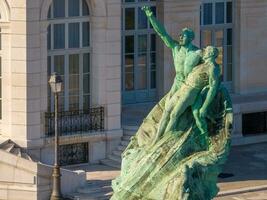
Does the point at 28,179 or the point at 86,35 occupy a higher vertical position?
the point at 86,35

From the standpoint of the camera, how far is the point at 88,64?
6031 centimetres

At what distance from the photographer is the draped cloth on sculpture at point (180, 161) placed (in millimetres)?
49000

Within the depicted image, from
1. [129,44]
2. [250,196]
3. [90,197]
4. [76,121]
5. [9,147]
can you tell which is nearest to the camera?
[90,197]

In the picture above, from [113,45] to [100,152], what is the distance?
11.2ft

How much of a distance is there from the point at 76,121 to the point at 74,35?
2726 mm

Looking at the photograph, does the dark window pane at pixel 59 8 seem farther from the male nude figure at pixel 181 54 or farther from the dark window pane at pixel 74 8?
the male nude figure at pixel 181 54

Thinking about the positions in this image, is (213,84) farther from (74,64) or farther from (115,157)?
(74,64)

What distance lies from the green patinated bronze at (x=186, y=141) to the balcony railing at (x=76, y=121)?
8.83 meters

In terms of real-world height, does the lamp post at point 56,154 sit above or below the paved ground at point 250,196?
above

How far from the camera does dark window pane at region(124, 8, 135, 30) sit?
6309 cm

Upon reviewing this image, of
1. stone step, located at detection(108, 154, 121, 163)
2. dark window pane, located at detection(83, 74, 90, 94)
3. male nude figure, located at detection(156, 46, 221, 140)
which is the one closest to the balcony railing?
dark window pane, located at detection(83, 74, 90, 94)

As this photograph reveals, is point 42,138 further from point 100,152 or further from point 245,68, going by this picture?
point 245,68

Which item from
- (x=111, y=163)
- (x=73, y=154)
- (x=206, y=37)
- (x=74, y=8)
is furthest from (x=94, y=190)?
(x=206, y=37)

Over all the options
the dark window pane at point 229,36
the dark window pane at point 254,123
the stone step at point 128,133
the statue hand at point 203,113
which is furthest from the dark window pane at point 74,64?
the statue hand at point 203,113
